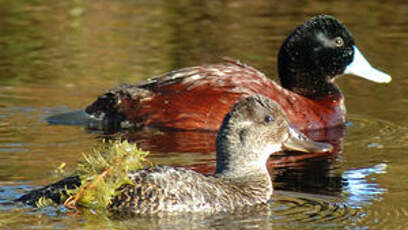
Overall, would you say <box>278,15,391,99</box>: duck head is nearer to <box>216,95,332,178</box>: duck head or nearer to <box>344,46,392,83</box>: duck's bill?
<box>344,46,392,83</box>: duck's bill

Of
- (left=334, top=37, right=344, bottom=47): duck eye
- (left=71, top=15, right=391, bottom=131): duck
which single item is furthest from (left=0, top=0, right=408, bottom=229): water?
(left=334, top=37, right=344, bottom=47): duck eye

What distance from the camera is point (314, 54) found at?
42.5 ft

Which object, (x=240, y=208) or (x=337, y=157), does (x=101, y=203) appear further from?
(x=337, y=157)

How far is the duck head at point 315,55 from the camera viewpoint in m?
12.9

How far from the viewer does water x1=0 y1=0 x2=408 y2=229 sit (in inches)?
328

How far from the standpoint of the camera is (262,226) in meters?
7.95

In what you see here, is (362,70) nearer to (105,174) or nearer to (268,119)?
(268,119)

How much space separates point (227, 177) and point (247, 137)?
1.22 ft

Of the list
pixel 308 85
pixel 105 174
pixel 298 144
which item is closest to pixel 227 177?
pixel 298 144

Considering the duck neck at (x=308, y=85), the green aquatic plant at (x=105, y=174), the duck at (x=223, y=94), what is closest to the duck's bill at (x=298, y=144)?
the green aquatic plant at (x=105, y=174)

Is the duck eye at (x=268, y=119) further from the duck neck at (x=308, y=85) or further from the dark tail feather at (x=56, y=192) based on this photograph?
the duck neck at (x=308, y=85)

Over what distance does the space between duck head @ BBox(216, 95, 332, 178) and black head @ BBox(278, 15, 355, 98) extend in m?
3.96

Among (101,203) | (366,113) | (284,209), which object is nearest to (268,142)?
(284,209)

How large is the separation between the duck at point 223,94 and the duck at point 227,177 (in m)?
2.69
